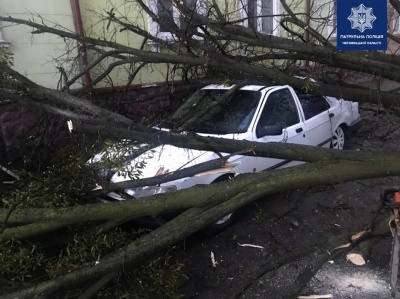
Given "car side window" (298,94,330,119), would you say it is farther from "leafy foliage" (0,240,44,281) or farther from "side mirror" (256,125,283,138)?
"leafy foliage" (0,240,44,281)

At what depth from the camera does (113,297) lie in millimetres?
3184

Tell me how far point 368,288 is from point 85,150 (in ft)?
9.29

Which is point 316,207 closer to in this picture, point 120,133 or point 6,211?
point 120,133

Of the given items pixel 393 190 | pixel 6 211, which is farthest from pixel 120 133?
pixel 393 190

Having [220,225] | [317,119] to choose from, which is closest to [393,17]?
[317,119]

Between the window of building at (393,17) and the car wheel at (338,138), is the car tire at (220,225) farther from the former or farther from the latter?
the car wheel at (338,138)

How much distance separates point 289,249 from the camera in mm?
4578

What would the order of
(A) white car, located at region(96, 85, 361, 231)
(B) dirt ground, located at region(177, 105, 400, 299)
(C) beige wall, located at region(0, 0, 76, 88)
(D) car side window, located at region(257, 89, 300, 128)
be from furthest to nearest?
(C) beige wall, located at region(0, 0, 76, 88), (D) car side window, located at region(257, 89, 300, 128), (A) white car, located at region(96, 85, 361, 231), (B) dirt ground, located at region(177, 105, 400, 299)

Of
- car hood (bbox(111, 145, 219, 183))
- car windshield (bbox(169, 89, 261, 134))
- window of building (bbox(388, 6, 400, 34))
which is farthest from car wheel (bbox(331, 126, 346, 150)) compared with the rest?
car hood (bbox(111, 145, 219, 183))

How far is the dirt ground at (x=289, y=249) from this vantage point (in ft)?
12.5

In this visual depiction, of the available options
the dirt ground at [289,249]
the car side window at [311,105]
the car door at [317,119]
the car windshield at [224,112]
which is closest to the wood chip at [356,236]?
the dirt ground at [289,249]

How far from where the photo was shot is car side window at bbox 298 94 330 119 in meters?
6.32

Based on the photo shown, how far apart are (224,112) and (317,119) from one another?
Result: 1.73 meters

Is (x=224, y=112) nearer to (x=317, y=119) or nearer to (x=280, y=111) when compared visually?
(x=280, y=111)
